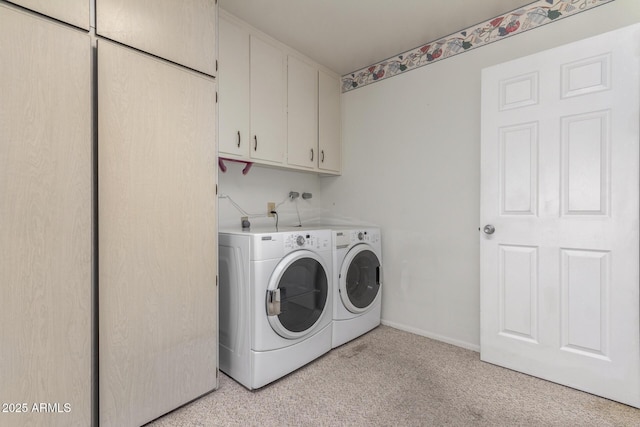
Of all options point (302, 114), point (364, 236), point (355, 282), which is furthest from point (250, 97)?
point (355, 282)

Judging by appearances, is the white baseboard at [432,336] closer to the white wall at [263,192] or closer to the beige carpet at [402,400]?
the beige carpet at [402,400]

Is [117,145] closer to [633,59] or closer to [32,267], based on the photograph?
[32,267]

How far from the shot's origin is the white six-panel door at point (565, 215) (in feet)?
5.19

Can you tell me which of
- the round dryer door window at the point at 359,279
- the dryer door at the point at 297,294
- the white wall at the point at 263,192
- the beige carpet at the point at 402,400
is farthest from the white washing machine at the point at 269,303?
the white wall at the point at 263,192

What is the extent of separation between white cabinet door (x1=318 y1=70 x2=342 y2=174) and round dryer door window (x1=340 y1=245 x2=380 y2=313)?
0.90m

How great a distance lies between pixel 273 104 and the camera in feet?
7.80

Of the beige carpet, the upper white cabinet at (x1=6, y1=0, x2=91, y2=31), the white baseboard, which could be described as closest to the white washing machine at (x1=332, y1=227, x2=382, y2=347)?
the white baseboard

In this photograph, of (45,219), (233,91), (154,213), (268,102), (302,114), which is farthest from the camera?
(302,114)

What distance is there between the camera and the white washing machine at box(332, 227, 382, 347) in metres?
2.23

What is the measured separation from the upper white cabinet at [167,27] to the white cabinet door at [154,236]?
0.19ft

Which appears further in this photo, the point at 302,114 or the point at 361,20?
the point at 302,114

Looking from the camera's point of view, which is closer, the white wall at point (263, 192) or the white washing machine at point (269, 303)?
the white washing machine at point (269, 303)

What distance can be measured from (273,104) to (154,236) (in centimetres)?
141

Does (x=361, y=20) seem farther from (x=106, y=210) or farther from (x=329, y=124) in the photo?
(x=106, y=210)
